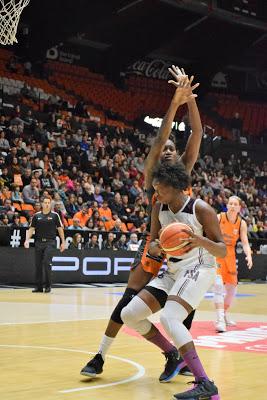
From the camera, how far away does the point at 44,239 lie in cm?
1495

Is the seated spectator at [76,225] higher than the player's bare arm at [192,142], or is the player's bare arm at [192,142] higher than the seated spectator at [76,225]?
the player's bare arm at [192,142]

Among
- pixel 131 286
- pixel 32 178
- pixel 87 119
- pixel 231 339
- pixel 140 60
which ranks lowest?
pixel 231 339

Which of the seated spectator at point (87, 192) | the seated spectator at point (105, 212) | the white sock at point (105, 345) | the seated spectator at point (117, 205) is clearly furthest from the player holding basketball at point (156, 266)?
the seated spectator at point (117, 205)

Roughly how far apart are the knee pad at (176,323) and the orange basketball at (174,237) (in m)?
0.44

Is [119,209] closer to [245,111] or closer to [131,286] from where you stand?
[131,286]

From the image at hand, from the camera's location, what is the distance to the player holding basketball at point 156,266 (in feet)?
18.8

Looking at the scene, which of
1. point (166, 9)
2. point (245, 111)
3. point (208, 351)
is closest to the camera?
point (208, 351)

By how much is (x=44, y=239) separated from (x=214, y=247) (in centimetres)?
1024

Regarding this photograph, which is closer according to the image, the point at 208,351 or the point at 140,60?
the point at 208,351

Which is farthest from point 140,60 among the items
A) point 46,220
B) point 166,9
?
point 46,220

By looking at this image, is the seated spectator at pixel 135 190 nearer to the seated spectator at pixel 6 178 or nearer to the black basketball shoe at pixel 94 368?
the seated spectator at pixel 6 178

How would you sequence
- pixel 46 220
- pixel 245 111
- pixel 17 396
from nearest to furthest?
1. pixel 17 396
2. pixel 46 220
3. pixel 245 111

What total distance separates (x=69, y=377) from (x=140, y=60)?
99.9ft

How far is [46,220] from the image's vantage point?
587 inches
